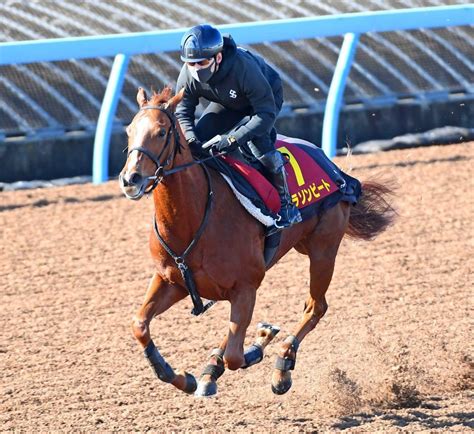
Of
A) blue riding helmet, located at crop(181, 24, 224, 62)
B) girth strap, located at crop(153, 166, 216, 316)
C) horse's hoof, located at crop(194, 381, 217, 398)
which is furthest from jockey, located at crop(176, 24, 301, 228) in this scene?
horse's hoof, located at crop(194, 381, 217, 398)

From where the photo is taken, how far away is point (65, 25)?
12.4m

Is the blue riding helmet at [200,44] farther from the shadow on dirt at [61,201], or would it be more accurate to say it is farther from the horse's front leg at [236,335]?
the shadow on dirt at [61,201]

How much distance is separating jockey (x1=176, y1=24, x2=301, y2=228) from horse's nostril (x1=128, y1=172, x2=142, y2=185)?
2.73 feet

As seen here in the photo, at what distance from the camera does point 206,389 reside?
223 inches

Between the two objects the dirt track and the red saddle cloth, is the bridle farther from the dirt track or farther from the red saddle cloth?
the dirt track

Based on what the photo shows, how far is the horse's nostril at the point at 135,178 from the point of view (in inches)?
189

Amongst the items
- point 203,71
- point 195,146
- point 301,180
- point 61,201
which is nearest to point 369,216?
point 301,180

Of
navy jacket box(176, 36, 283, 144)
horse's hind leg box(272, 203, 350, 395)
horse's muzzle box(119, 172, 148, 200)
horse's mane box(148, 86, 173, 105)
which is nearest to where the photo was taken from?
horse's muzzle box(119, 172, 148, 200)

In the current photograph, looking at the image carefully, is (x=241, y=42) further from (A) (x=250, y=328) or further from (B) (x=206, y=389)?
(B) (x=206, y=389)

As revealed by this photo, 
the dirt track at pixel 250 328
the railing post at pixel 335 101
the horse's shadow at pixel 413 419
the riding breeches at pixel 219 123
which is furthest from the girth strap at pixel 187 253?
the railing post at pixel 335 101

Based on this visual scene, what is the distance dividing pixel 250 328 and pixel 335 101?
3.76 metres

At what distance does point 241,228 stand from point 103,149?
4641 mm

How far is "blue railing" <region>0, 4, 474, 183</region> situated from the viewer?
9.83m

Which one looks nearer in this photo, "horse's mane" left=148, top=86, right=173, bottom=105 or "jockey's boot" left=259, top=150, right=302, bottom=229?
"horse's mane" left=148, top=86, right=173, bottom=105
